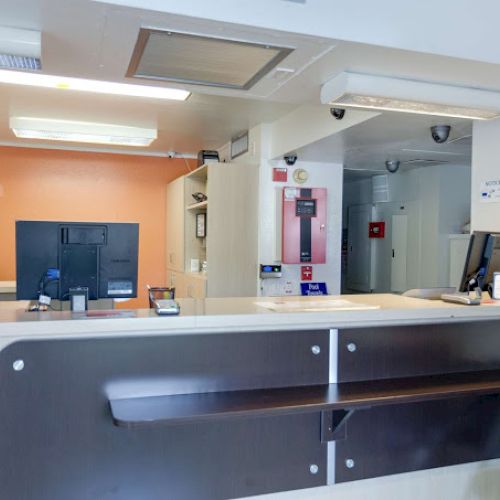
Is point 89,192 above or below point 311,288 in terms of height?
above

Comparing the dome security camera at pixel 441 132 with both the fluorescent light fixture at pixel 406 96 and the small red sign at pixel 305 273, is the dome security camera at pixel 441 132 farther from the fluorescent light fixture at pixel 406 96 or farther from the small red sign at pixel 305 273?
the small red sign at pixel 305 273

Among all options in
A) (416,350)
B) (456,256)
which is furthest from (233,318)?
(456,256)

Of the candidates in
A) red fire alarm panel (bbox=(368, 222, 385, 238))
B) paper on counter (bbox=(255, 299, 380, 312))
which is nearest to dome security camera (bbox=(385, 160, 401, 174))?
red fire alarm panel (bbox=(368, 222, 385, 238))

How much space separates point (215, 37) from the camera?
2.00 metres

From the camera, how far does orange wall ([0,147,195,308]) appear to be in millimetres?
5934

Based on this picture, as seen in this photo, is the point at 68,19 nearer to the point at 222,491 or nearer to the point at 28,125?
the point at 222,491

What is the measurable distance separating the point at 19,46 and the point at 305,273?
11.0 feet

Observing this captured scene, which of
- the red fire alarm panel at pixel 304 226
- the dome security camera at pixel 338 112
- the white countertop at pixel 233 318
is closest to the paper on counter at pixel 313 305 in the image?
the white countertop at pixel 233 318

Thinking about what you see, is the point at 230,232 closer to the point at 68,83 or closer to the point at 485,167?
the point at 68,83

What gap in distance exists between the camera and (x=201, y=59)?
2.23m

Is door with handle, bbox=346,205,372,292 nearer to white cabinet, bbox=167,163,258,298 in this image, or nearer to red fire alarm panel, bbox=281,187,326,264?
red fire alarm panel, bbox=281,187,326,264

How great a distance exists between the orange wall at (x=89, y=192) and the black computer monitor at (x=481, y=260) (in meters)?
4.48

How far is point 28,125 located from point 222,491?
13.1 feet

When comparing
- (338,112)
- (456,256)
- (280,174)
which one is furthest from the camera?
(456,256)
